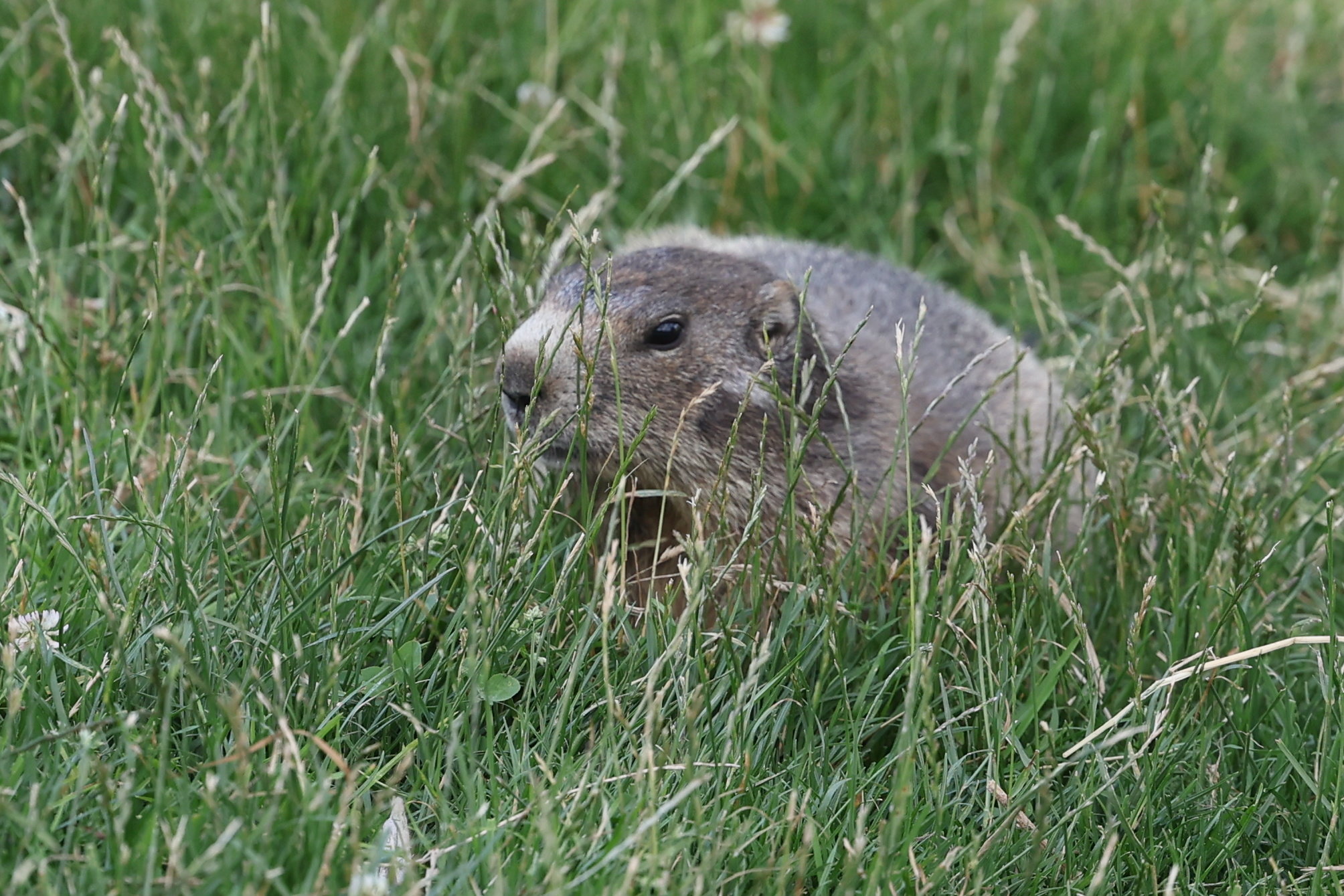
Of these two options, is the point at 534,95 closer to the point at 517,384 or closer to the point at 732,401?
the point at 732,401

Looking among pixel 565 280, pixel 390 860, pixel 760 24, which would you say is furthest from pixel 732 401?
pixel 760 24

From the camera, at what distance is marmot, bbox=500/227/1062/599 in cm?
331

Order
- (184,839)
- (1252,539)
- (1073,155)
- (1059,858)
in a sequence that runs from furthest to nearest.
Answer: (1073,155), (1252,539), (1059,858), (184,839)

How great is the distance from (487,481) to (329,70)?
8.25ft

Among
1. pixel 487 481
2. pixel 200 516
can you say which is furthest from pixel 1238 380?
pixel 200 516

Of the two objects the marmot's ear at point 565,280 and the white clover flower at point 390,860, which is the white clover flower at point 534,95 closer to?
the marmot's ear at point 565,280

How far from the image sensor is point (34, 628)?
107 inches

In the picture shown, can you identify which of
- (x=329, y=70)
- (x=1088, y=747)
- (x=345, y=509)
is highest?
(x=329, y=70)

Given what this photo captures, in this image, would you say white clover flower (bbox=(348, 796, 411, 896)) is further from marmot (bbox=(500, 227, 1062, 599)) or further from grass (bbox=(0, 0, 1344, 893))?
marmot (bbox=(500, 227, 1062, 599))

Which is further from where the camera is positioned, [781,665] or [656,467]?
[656,467]

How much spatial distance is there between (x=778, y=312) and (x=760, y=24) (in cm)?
232

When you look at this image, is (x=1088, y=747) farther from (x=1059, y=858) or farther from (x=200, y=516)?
(x=200, y=516)

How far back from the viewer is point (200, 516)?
3340mm

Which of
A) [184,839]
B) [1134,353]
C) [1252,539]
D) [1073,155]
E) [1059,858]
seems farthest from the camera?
[1073,155]
